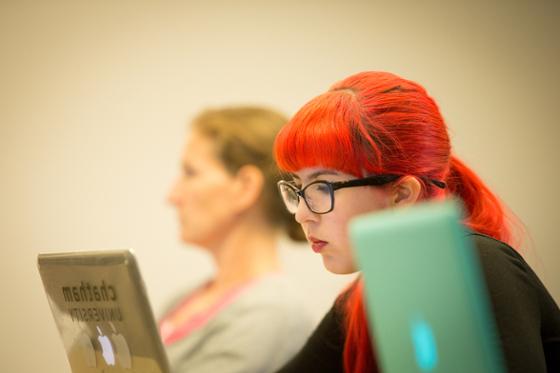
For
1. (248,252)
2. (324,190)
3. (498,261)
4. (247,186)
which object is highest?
(324,190)

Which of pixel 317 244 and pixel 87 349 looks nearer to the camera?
pixel 87 349

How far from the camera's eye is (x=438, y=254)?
702 millimetres

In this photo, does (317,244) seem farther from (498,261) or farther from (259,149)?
(259,149)

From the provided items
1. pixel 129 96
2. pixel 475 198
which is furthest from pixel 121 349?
pixel 129 96

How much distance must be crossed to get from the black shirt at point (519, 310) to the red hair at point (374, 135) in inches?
8.0

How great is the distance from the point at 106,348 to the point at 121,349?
64 millimetres

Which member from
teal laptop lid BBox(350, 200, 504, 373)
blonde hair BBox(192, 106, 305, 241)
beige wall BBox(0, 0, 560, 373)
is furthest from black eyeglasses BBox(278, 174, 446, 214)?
beige wall BBox(0, 0, 560, 373)

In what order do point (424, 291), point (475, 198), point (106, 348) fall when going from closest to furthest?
1. point (424, 291)
2. point (106, 348)
3. point (475, 198)

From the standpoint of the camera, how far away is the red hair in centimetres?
132

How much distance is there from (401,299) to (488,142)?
187 cm

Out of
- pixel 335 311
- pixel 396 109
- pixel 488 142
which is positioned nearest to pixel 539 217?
pixel 488 142

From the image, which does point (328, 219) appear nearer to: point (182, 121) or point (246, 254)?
point (246, 254)

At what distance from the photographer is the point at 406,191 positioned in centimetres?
134

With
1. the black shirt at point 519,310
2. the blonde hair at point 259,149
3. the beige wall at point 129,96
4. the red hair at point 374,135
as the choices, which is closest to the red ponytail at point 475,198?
the red hair at point 374,135
